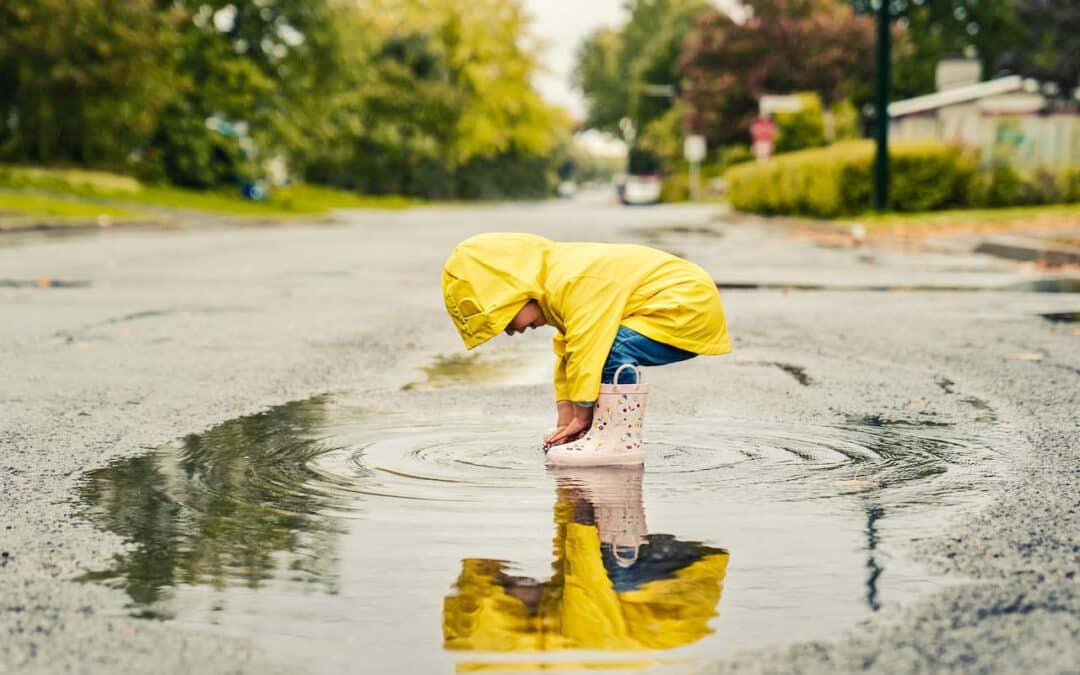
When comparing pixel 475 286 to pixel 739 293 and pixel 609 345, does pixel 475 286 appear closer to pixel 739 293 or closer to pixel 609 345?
pixel 609 345

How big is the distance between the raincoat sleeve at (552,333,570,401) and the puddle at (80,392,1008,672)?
0.28m

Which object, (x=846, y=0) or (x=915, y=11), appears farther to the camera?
(x=846, y=0)

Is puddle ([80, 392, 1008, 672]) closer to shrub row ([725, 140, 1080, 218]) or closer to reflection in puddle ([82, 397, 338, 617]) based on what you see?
reflection in puddle ([82, 397, 338, 617])

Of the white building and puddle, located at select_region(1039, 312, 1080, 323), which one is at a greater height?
the white building

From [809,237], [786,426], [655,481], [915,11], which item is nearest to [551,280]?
[655,481]

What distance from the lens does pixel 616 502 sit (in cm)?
555

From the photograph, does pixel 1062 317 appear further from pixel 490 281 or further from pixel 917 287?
pixel 490 281

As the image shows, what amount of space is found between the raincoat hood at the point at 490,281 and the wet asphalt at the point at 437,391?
1558mm

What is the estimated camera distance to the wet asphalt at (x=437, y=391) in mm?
3875

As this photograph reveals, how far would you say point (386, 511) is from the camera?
17.7ft

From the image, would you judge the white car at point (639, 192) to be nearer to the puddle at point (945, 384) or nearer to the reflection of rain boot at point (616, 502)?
A: the puddle at point (945, 384)

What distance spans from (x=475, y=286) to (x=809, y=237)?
24.6m

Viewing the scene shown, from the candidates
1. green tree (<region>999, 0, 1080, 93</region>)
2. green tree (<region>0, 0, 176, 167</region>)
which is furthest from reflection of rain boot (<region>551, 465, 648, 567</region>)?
green tree (<region>0, 0, 176, 167</region>)

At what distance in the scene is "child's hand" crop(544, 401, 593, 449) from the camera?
6.35 meters
